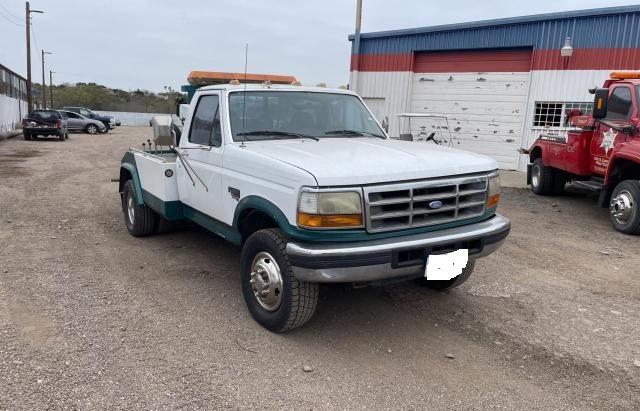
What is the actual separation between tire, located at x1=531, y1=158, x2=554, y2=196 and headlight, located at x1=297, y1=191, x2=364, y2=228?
8.64m

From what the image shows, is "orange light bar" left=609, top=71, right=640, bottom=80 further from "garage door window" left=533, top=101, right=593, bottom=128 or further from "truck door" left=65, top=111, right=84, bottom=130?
"truck door" left=65, top=111, right=84, bottom=130

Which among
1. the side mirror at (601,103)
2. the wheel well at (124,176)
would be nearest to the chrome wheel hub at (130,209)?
the wheel well at (124,176)

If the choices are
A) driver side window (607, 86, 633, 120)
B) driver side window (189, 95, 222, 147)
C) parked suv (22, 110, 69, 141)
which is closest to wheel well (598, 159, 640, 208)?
driver side window (607, 86, 633, 120)

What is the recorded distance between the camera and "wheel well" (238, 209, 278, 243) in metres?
4.08

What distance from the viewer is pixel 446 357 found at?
3.70 m

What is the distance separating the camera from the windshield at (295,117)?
461 cm

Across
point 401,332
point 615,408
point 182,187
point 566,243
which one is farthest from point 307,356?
point 566,243

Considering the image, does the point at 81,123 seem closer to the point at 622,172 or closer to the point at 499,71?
the point at 499,71

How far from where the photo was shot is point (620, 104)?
831cm

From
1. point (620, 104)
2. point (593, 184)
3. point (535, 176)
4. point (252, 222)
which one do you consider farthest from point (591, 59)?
point (252, 222)

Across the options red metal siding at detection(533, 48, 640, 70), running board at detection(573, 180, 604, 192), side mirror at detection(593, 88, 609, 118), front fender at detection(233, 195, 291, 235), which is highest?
red metal siding at detection(533, 48, 640, 70)

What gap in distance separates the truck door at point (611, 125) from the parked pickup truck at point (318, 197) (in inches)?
197

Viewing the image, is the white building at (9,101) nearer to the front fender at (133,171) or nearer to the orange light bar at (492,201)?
the front fender at (133,171)

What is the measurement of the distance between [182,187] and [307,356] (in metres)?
2.44
